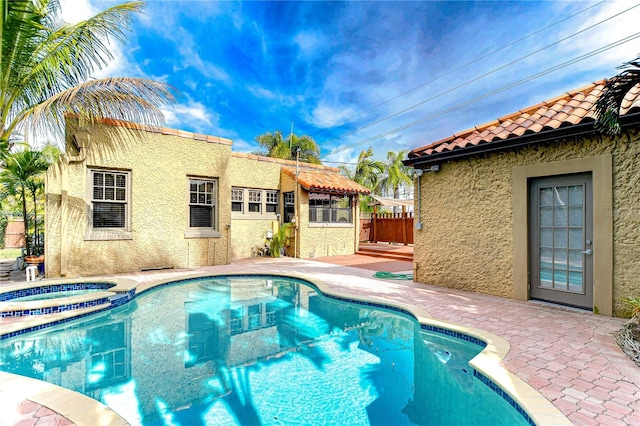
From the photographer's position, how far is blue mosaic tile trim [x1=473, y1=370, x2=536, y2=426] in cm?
326

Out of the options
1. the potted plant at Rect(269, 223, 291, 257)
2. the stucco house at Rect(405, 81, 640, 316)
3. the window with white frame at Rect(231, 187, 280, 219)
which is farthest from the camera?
the potted plant at Rect(269, 223, 291, 257)

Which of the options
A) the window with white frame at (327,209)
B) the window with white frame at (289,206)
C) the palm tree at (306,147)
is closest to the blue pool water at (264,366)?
the window with white frame at (327,209)

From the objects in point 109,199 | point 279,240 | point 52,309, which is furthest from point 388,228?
point 52,309

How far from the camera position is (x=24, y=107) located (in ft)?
25.5

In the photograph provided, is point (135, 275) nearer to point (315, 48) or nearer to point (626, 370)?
point (626, 370)

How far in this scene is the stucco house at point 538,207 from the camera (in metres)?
6.38

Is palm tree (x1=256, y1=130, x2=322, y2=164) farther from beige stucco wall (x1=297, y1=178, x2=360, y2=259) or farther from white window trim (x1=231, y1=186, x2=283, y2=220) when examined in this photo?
beige stucco wall (x1=297, y1=178, x2=360, y2=259)

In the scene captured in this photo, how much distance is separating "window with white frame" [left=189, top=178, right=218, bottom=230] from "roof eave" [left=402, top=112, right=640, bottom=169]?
29.2ft

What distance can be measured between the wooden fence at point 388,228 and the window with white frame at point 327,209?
5.47 m

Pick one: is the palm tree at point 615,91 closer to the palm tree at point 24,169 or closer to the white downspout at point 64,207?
the white downspout at point 64,207

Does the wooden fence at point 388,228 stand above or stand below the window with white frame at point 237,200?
below

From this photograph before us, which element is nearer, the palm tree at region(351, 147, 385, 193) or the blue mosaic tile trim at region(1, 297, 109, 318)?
the blue mosaic tile trim at region(1, 297, 109, 318)

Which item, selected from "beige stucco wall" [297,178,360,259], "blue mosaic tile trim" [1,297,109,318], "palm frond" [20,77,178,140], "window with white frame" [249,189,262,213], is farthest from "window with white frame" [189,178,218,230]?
"blue mosaic tile trim" [1,297,109,318]

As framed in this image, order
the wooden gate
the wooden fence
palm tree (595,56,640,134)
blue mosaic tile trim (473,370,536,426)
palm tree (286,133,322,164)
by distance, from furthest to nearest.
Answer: palm tree (286,133,322,164)
the wooden fence
the wooden gate
palm tree (595,56,640,134)
blue mosaic tile trim (473,370,536,426)
